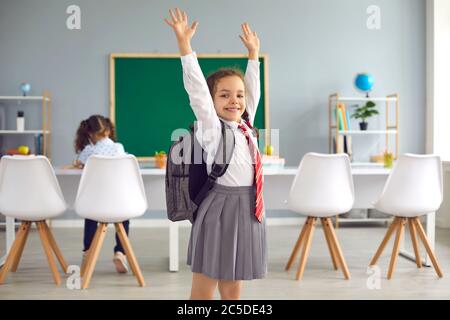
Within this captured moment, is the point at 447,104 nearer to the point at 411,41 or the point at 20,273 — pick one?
the point at 411,41

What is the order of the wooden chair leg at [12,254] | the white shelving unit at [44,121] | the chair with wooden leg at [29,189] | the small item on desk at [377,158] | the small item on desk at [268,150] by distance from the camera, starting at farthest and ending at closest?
1. the small item on desk at [377,158]
2. the white shelving unit at [44,121]
3. the small item on desk at [268,150]
4. the wooden chair leg at [12,254]
5. the chair with wooden leg at [29,189]

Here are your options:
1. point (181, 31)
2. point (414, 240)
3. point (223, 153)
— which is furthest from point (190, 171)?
point (414, 240)

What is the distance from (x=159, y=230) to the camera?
18.5 feet

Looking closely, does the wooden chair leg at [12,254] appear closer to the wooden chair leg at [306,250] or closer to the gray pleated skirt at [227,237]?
the wooden chair leg at [306,250]

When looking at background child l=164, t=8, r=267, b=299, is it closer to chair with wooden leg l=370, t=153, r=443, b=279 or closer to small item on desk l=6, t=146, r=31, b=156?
chair with wooden leg l=370, t=153, r=443, b=279

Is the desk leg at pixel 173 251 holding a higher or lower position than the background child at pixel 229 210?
lower

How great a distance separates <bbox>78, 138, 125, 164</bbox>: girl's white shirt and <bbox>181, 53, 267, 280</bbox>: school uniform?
2.08 meters

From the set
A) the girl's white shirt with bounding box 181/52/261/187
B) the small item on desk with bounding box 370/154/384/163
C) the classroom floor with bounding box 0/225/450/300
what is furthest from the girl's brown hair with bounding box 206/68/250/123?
the small item on desk with bounding box 370/154/384/163

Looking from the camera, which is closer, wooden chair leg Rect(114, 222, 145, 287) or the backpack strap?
the backpack strap

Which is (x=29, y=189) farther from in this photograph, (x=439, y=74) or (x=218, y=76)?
(x=439, y=74)

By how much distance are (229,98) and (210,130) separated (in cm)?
14

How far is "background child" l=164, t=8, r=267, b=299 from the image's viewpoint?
5.77 ft

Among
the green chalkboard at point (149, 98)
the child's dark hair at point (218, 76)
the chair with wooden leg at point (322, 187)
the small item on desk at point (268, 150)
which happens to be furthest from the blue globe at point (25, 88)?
the child's dark hair at point (218, 76)

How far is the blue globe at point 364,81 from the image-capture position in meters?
5.74
